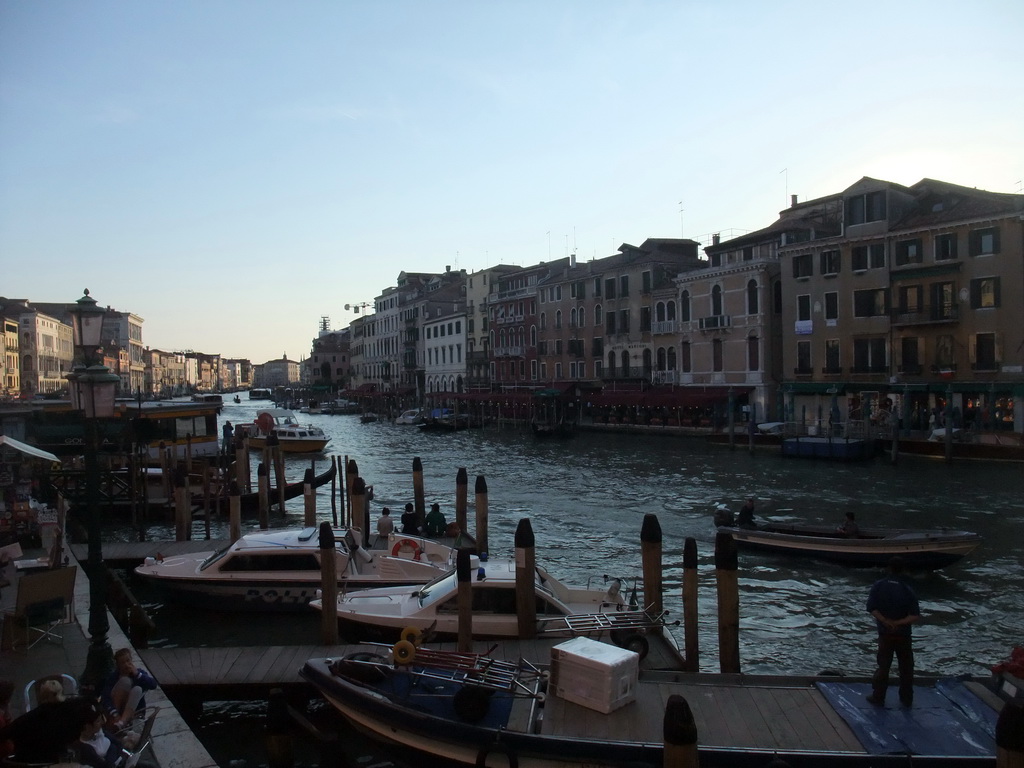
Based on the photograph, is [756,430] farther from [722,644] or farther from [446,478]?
[722,644]

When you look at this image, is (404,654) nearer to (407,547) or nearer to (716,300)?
(407,547)

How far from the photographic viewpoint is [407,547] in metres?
14.1

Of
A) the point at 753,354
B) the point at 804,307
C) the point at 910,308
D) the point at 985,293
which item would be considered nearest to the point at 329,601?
the point at 985,293

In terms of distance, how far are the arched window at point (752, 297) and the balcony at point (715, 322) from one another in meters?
1.35

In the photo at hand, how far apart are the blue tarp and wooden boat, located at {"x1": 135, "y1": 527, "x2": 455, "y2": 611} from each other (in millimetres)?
7100

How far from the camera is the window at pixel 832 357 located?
3975 cm

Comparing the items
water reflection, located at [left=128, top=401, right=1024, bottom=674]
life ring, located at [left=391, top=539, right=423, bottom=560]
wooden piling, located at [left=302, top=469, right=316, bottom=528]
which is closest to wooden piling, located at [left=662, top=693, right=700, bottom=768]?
water reflection, located at [left=128, top=401, right=1024, bottom=674]

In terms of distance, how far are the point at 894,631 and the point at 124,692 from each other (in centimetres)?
690

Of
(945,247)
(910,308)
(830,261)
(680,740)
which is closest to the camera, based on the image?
(680,740)

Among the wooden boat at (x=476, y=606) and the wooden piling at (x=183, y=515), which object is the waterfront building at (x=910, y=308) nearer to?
the wooden boat at (x=476, y=606)

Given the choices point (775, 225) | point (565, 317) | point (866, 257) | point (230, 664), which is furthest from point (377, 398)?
point (230, 664)

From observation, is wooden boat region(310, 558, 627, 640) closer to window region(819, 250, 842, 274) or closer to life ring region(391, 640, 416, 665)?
life ring region(391, 640, 416, 665)

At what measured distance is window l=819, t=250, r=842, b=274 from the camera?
1550 inches

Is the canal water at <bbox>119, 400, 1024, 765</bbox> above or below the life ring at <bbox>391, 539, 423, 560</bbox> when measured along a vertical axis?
below
